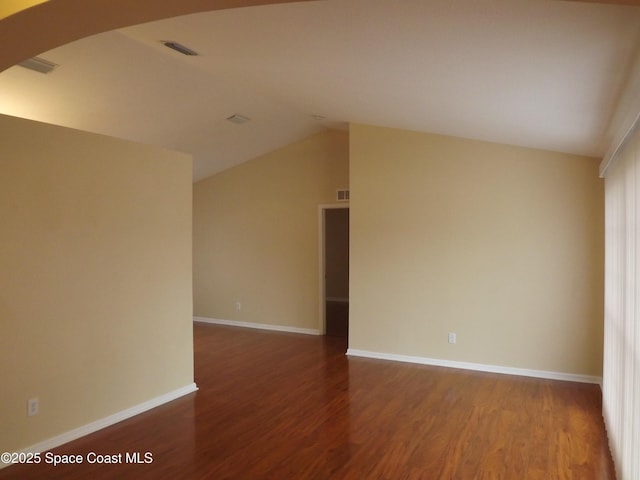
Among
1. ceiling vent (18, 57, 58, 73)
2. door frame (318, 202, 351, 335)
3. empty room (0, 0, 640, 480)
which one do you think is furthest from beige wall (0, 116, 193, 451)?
door frame (318, 202, 351, 335)

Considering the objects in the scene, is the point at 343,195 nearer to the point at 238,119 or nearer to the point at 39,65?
the point at 238,119

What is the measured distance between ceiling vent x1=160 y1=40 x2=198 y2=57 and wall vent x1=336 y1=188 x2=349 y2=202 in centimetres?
364

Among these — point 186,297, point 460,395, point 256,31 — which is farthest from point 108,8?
point 460,395

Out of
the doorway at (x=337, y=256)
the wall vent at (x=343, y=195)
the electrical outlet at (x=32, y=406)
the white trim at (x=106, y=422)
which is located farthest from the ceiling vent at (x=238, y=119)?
the doorway at (x=337, y=256)

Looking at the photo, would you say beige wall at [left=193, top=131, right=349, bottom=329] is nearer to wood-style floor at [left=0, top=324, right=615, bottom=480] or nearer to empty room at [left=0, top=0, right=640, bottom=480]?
empty room at [left=0, top=0, right=640, bottom=480]

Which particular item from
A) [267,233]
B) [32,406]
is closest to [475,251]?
[267,233]

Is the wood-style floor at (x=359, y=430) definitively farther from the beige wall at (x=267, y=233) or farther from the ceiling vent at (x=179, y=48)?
the ceiling vent at (x=179, y=48)

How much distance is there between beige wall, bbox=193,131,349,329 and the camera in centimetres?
716

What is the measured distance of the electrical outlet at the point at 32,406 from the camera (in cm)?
313

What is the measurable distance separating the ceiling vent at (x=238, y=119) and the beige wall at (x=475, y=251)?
1512 millimetres

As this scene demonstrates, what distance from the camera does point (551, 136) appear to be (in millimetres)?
4086

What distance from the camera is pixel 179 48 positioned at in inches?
140

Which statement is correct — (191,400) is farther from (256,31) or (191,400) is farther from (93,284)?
(256,31)

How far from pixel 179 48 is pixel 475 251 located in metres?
3.87
